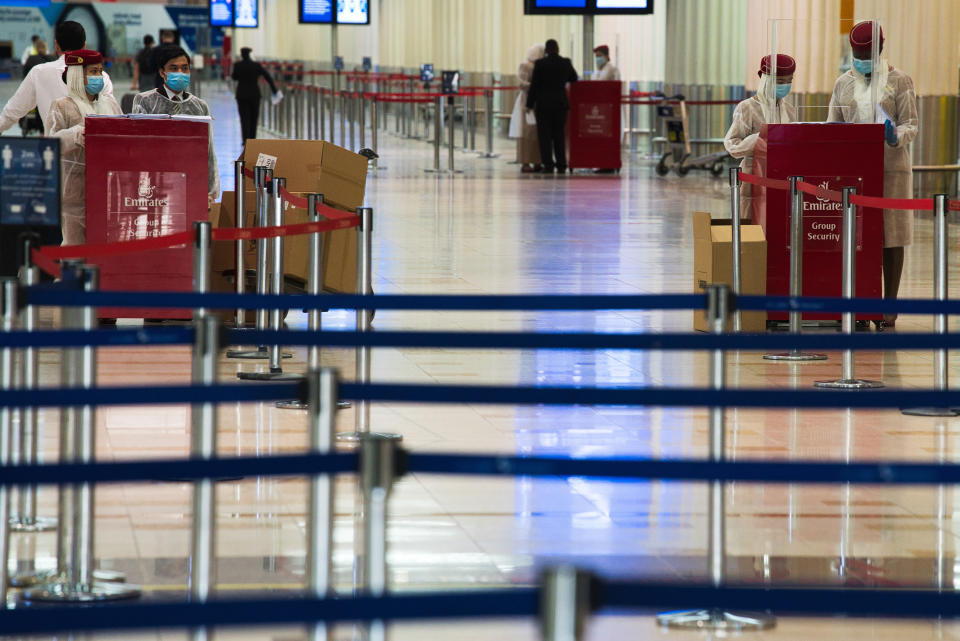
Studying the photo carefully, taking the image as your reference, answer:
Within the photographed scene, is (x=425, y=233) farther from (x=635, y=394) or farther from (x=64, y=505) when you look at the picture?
(x=635, y=394)

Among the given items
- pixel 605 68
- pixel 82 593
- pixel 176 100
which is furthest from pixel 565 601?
pixel 605 68

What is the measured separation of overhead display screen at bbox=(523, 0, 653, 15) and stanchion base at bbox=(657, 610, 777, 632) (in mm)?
17408

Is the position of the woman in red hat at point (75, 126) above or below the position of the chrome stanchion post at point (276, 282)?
above

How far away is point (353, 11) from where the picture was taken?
1137 inches

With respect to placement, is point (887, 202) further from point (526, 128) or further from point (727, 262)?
point (526, 128)

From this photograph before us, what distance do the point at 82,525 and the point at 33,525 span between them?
815mm

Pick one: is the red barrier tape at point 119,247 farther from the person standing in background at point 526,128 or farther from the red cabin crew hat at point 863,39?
the person standing in background at point 526,128

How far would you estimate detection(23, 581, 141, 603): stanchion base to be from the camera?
4.12 m

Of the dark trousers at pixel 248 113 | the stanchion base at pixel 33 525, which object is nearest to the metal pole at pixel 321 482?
the stanchion base at pixel 33 525

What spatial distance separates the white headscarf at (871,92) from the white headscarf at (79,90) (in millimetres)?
4575

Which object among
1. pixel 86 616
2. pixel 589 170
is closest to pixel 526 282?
pixel 86 616

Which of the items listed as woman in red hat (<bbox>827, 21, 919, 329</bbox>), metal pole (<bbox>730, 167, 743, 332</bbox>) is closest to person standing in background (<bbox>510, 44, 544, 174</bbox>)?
woman in red hat (<bbox>827, 21, 919, 329</bbox>)

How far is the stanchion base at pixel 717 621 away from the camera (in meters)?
4.07

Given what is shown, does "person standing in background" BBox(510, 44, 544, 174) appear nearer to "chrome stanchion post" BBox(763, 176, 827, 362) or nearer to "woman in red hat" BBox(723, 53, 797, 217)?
"woman in red hat" BBox(723, 53, 797, 217)
